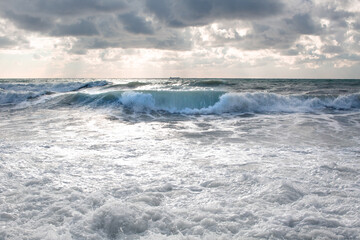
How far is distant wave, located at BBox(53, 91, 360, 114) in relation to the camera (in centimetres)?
1350

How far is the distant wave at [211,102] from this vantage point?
13500 millimetres

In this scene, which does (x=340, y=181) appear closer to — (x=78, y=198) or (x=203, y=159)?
(x=203, y=159)

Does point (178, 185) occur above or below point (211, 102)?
below

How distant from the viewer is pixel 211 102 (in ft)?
48.9

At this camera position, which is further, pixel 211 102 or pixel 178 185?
pixel 211 102

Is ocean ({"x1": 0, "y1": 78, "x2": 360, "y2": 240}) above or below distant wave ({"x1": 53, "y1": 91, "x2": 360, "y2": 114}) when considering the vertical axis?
below

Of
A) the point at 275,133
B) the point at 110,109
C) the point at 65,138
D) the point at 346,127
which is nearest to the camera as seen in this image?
the point at 65,138

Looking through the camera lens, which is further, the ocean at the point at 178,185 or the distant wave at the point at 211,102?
the distant wave at the point at 211,102

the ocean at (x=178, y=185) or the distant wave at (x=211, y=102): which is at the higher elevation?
the distant wave at (x=211, y=102)

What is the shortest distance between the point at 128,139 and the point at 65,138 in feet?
5.04

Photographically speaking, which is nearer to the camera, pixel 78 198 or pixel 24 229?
pixel 24 229

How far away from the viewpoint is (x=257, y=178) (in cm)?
379

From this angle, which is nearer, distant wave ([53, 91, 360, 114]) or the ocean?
the ocean

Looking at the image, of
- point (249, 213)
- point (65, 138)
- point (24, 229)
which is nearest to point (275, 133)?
point (249, 213)
